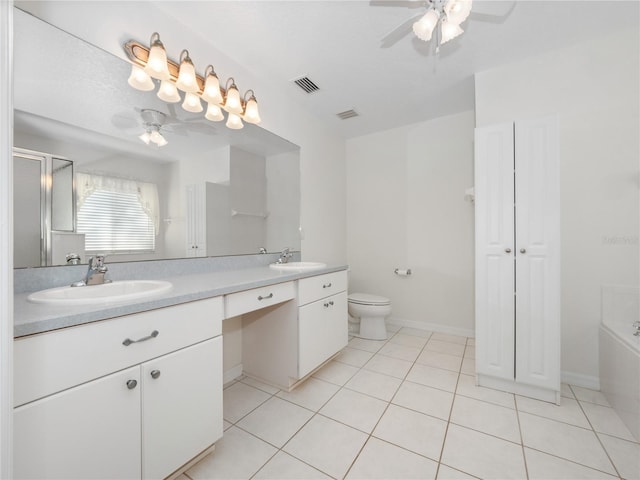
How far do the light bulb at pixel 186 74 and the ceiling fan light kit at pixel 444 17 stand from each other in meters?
1.24

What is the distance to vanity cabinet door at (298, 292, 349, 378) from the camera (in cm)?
174

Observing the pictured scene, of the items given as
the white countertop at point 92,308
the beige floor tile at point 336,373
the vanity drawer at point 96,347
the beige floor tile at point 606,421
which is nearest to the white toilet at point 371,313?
the beige floor tile at point 336,373

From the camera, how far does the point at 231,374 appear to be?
194 cm

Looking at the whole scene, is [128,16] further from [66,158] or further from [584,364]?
[584,364]

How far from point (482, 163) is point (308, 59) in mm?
1457

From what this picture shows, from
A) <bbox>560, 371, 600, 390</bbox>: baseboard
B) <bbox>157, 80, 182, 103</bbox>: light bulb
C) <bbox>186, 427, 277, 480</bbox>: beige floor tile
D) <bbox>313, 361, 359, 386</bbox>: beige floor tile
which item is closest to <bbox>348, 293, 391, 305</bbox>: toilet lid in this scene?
<bbox>313, 361, 359, 386</bbox>: beige floor tile

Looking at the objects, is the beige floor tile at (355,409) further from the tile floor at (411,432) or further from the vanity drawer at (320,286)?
the vanity drawer at (320,286)

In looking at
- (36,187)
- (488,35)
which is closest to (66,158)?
(36,187)

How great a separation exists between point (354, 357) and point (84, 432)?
188cm

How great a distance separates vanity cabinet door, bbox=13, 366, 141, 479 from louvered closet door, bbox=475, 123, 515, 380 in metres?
1.99

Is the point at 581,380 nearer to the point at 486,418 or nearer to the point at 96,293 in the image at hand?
the point at 486,418

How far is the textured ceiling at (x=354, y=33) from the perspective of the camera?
144 cm

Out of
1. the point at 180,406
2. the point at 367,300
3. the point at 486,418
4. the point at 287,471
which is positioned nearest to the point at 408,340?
the point at 367,300

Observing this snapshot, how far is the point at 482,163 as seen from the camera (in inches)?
72.1
